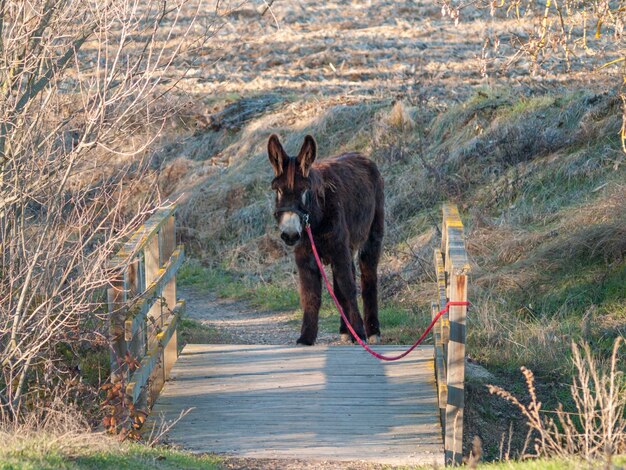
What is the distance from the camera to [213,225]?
53.9 ft

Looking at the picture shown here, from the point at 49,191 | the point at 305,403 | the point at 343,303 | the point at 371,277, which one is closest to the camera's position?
the point at 49,191

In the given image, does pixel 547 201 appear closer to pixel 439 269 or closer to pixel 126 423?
pixel 439 269

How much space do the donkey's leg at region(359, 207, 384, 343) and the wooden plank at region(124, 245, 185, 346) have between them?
2.50 metres

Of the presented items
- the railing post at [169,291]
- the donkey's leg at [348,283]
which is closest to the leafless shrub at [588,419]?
the donkey's leg at [348,283]

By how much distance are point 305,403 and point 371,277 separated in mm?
3000

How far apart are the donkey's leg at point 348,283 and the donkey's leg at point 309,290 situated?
0.77ft

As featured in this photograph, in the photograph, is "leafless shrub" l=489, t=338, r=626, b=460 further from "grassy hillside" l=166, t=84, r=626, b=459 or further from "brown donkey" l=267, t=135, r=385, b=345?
"brown donkey" l=267, t=135, r=385, b=345

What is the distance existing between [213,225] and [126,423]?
10314 mm

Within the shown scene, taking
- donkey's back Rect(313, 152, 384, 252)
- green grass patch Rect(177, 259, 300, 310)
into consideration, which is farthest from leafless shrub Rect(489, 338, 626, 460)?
green grass patch Rect(177, 259, 300, 310)

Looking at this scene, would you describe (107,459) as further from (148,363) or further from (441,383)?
(441,383)

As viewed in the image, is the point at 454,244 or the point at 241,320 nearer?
the point at 454,244

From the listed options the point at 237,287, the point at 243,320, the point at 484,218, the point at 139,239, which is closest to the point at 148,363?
the point at 139,239

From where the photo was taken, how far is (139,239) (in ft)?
22.6

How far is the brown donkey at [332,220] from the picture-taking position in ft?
27.3
